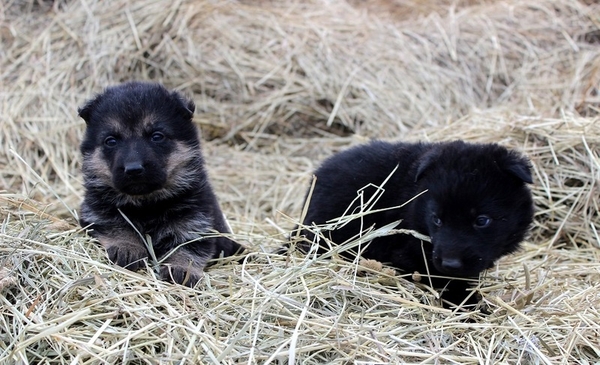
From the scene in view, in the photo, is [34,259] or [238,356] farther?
[34,259]

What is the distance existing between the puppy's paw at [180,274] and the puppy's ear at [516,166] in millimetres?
2133

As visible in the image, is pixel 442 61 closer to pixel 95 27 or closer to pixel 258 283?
pixel 95 27

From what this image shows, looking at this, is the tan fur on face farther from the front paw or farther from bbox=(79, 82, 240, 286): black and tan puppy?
the front paw

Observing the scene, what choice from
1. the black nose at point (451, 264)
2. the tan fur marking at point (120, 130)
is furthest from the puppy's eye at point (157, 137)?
the black nose at point (451, 264)

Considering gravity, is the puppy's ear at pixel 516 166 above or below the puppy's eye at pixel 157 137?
below

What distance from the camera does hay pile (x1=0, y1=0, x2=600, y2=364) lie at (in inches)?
158

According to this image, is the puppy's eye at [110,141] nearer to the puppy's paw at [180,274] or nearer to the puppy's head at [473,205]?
the puppy's paw at [180,274]

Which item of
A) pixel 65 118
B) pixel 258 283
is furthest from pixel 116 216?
pixel 65 118

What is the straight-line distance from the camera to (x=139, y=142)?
4.84 metres

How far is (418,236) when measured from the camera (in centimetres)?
484

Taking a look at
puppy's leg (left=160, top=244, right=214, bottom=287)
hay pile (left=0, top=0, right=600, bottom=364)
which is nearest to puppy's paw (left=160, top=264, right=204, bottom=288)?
puppy's leg (left=160, top=244, right=214, bottom=287)

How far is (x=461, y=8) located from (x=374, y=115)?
3756mm

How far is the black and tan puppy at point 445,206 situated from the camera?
470 cm

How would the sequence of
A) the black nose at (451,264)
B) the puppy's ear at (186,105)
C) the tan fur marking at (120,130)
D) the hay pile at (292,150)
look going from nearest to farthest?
the hay pile at (292,150), the black nose at (451,264), the tan fur marking at (120,130), the puppy's ear at (186,105)
